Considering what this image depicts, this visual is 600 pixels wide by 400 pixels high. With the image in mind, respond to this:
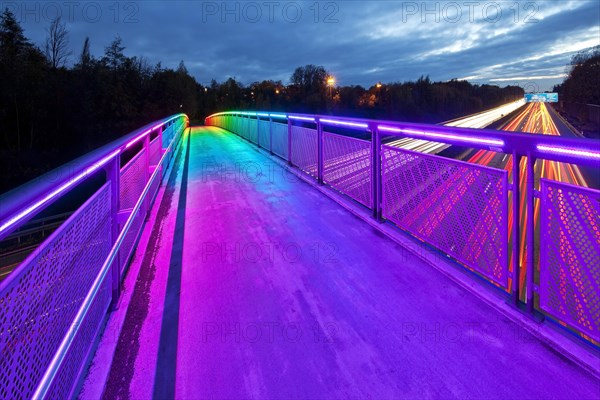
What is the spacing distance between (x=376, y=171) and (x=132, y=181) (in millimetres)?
2707

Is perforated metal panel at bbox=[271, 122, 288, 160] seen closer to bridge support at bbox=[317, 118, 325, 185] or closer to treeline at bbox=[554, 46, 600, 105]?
bridge support at bbox=[317, 118, 325, 185]

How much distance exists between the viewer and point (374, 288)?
315 cm

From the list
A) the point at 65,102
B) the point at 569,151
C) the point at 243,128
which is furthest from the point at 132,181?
the point at 65,102

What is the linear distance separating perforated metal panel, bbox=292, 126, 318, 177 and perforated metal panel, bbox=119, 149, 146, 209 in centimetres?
303

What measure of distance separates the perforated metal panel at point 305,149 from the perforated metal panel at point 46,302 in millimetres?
5025

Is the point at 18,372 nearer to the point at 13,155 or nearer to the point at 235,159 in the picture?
the point at 235,159

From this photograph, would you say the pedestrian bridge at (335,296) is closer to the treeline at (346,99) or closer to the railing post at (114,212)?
the railing post at (114,212)

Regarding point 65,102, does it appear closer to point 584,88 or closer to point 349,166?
point 349,166

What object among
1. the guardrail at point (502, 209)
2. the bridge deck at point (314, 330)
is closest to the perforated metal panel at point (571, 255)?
the guardrail at point (502, 209)

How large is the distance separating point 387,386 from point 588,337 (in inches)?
52.3

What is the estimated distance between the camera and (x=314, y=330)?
263 cm

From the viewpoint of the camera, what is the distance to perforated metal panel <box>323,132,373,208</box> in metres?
5.07


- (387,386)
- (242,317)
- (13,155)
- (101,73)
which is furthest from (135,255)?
(101,73)

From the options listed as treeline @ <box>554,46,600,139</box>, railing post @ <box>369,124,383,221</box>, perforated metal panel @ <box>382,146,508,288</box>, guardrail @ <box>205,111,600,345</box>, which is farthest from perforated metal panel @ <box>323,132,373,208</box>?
treeline @ <box>554,46,600,139</box>
